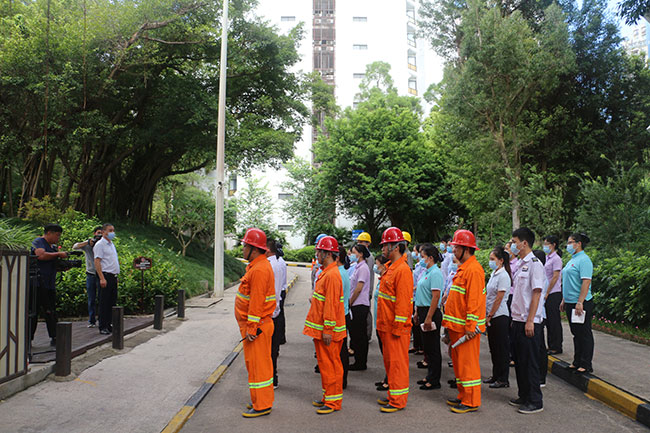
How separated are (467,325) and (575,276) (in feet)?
8.52

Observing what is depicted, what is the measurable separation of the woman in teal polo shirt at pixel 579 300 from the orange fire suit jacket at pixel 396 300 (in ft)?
8.39

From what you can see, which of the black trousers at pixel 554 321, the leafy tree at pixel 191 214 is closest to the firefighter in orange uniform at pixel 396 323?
the black trousers at pixel 554 321

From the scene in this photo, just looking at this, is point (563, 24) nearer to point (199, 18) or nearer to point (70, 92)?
point (199, 18)

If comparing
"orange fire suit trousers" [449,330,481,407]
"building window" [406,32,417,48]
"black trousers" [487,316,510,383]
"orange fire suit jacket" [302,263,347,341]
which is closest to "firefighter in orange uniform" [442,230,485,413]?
"orange fire suit trousers" [449,330,481,407]

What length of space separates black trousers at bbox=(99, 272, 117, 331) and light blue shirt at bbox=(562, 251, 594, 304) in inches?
292

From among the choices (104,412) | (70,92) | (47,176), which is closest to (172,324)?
(104,412)

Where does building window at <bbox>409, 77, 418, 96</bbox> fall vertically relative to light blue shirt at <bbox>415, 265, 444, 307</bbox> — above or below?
above

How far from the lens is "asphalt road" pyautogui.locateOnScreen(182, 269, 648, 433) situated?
205 inches

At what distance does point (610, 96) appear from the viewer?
79.7 ft

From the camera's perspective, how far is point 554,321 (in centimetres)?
821

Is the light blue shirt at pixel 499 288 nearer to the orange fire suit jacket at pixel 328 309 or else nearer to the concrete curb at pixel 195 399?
the orange fire suit jacket at pixel 328 309

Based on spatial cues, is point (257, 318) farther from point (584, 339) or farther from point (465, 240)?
point (584, 339)

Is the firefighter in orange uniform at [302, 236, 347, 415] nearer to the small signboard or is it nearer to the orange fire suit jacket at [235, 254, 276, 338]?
the orange fire suit jacket at [235, 254, 276, 338]

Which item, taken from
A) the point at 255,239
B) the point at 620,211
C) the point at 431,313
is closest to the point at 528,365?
the point at 431,313
